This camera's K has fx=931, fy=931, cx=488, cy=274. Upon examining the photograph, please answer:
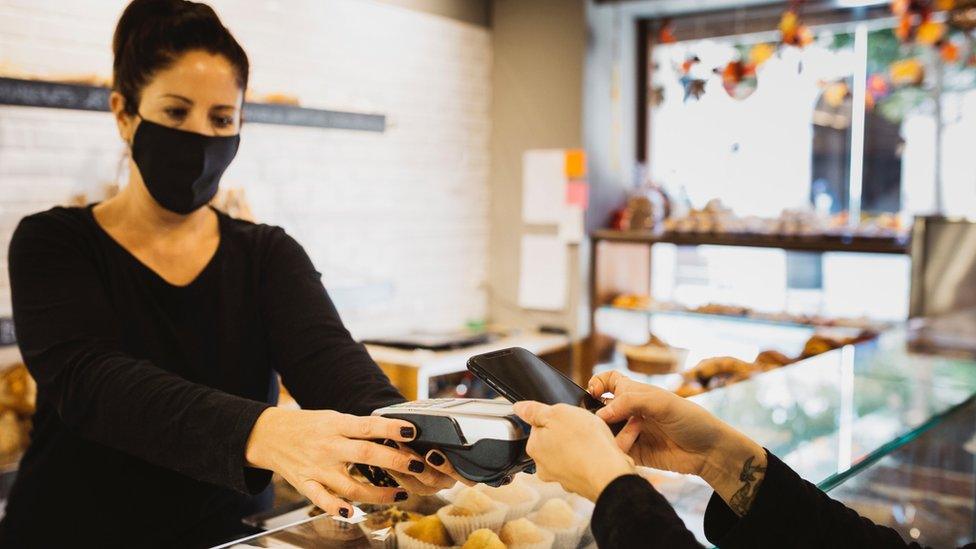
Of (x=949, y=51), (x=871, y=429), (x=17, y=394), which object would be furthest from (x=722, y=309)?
(x=17, y=394)

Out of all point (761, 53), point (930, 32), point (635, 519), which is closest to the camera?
point (635, 519)

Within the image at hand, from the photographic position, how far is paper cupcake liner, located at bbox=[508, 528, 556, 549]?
1300 mm

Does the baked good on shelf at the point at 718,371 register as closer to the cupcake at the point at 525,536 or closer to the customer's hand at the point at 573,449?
the cupcake at the point at 525,536

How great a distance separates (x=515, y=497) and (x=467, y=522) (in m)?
0.14

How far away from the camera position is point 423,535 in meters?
1.29

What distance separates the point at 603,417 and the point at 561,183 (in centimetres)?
390

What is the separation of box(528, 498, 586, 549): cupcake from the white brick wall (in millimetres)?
2525

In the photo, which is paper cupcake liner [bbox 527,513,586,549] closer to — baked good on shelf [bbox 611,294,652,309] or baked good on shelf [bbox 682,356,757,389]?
baked good on shelf [bbox 682,356,757,389]

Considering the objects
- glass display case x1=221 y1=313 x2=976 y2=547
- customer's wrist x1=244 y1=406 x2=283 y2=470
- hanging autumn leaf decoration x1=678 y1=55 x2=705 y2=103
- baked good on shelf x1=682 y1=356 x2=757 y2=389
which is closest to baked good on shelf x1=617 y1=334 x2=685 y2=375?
baked good on shelf x1=682 y1=356 x2=757 y2=389

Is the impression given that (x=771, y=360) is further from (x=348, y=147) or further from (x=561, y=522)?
(x=561, y=522)

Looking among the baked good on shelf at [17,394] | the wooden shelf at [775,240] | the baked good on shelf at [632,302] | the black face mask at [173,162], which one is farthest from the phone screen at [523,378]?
the baked good on shelf at [632,302]

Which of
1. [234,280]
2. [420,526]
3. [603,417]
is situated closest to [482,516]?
[420,526]

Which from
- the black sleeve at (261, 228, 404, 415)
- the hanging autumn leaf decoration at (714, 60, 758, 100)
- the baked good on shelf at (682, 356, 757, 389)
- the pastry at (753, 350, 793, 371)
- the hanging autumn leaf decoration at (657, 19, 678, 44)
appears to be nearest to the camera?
the black sleeve at (261, 228, 404, 415)

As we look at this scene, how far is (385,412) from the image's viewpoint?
47.3 inches
